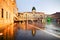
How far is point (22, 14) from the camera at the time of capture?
1809 inches

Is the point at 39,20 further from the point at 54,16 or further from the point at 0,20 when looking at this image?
the point at 0,20

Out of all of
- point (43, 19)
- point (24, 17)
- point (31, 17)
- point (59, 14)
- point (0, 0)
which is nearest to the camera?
point (0, 0)

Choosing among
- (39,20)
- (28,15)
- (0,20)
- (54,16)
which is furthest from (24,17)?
(0,20)

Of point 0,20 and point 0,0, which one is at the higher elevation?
point 0,0

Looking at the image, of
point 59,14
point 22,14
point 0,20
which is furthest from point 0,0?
point 22,14

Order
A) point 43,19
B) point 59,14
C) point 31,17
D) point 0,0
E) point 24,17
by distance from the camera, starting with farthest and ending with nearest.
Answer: point 24,17 < point 31,17 < point 43,19 < point 59,14 < point 0,0

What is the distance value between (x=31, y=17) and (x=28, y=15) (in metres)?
1.02

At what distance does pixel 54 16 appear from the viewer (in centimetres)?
4100

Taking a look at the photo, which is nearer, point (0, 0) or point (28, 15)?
point (0, 0)

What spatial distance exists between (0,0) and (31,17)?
1174 inches

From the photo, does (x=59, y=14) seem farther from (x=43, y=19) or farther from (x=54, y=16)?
(x=43, y=19)

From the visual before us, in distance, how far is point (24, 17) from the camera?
167 feet

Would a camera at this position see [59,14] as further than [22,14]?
No

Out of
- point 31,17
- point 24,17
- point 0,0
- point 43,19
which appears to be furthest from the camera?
point 24,17
